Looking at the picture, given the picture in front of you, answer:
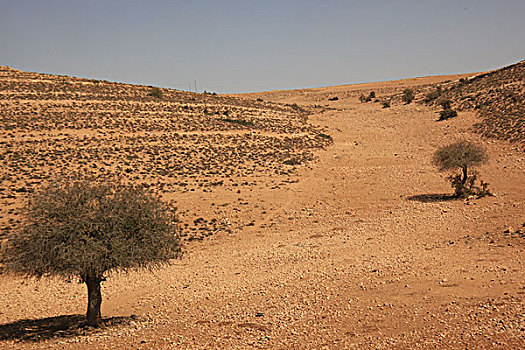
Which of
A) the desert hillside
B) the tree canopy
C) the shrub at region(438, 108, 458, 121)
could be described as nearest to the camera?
the tree canopy

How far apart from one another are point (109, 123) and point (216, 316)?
38564 mm

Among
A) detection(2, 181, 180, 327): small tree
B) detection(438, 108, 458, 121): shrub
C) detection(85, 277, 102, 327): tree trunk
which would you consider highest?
detection(438, 108, 458, 121): shrub

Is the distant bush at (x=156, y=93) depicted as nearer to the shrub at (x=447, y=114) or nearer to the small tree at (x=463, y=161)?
the shrub at (x=447, y=114)

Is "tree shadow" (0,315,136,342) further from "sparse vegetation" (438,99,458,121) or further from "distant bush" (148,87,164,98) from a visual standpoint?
"sparse vegetation" (438,99,458,121)

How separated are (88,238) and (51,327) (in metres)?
3.67

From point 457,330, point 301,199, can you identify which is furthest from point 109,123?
point 457,330

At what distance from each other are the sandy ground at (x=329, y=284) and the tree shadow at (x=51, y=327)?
99 mm

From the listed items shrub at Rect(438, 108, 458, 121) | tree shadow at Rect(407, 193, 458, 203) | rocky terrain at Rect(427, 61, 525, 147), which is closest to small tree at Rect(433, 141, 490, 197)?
tree shadow at Rect(407, 193, 458, 203)

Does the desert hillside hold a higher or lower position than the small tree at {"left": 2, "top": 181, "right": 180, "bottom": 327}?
higher

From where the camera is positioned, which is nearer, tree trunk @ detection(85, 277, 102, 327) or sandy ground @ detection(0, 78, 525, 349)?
sandy ground @ detection(0, 78, 525, 349)

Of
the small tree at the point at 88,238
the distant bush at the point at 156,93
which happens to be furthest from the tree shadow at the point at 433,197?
the distant bush at the point at 156,93

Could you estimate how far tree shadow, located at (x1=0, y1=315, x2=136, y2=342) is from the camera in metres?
12.5

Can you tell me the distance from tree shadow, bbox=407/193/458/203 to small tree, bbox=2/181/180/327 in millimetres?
18936

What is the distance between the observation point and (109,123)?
1848 inches
